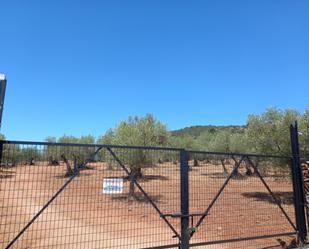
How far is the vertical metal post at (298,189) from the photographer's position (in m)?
7.77

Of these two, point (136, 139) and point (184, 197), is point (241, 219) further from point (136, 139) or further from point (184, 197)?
point (136, 139)

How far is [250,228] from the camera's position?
922cm

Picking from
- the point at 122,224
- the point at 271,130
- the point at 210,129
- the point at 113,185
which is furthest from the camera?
the point at 210,129

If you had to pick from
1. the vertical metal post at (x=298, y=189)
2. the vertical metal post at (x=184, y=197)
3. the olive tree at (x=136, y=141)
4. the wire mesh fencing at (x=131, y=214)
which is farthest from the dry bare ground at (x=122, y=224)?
the olive tree at (x=136, y=141)

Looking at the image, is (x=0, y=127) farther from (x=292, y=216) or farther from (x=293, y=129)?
(x=292, y=216)

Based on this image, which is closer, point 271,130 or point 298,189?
point 298,189

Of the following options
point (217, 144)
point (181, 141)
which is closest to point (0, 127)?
point (217, 144)

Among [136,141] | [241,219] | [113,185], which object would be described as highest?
[136,141]

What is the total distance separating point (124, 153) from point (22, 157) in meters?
9.45

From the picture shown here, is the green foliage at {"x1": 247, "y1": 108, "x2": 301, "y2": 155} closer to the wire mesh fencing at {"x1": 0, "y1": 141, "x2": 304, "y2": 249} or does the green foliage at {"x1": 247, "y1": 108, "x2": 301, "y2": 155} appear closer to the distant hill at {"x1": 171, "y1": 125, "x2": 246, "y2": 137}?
the wire mesh fencing at {"x1": 0, "y1": 141, "x2": 304, "y2": 249}

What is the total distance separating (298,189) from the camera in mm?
7961

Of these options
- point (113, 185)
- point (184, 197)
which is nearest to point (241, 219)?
point (184, 197)

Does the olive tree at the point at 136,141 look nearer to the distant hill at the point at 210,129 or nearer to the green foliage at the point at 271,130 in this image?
the green foliage at the point at 271,130

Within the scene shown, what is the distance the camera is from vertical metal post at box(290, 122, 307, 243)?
7.77 meters
